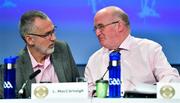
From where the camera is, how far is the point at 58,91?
1939 mm

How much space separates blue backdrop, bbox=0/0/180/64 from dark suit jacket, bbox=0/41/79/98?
2.26 feet

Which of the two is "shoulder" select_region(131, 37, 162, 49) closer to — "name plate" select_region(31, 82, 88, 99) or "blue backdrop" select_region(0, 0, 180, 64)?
"blue backdrop" select_region(0, 0, 180, 64)

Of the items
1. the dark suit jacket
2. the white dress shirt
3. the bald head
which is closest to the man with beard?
the dark suit jacket

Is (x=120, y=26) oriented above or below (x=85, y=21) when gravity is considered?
below

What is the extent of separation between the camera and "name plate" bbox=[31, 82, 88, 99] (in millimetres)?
1926

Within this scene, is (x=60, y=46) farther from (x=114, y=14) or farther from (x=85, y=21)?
(x=85, y=21)

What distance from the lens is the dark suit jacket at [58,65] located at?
2815 millimetres

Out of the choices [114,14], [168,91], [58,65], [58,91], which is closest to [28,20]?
[58,65]

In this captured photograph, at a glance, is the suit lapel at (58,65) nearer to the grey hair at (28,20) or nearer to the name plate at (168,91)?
the grey hair at (28,20)

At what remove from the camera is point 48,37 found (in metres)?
3.03

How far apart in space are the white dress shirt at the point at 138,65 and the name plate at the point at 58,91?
976 millimetres

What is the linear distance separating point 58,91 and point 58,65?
111cm

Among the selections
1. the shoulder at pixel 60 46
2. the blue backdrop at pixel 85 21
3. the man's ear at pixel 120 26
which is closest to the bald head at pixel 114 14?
the man's ear at pixel 120 26

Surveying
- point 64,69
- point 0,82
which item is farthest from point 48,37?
point 0,82
